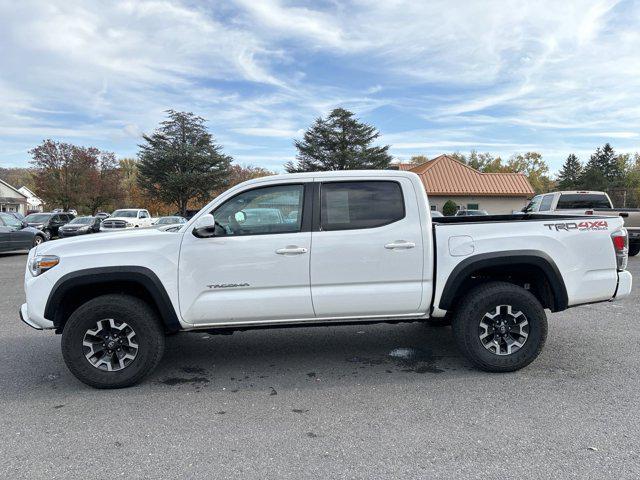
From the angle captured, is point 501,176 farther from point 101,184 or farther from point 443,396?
point 443,396

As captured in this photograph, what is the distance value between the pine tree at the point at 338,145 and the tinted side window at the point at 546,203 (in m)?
37.7

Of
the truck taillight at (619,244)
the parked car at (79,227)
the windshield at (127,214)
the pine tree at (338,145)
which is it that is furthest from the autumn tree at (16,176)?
→ the truck taillight at (619,244)

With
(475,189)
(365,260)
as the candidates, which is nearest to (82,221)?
(365,260)

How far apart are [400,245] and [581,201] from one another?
42.3 ft

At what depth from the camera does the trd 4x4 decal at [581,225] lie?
14.4 ft

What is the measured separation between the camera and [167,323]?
165 inches

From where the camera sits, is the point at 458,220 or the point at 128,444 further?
the point at 458,220

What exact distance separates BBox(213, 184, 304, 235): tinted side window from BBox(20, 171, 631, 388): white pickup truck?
0.01 metres

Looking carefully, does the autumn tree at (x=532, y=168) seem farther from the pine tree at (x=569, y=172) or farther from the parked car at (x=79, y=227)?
the parked car at (x=79, y=227)

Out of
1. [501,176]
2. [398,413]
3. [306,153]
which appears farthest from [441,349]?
[306,153]

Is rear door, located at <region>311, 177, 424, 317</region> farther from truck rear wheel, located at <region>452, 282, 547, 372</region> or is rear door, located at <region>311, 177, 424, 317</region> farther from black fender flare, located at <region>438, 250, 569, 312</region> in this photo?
truck rear wheel, located at <region>452, 282, 547, 372</region>

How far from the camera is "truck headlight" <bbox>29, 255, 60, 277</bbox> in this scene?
412cm

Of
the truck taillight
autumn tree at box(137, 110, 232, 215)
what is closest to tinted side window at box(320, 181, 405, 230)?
the truck taillight

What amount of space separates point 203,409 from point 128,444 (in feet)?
2.20
